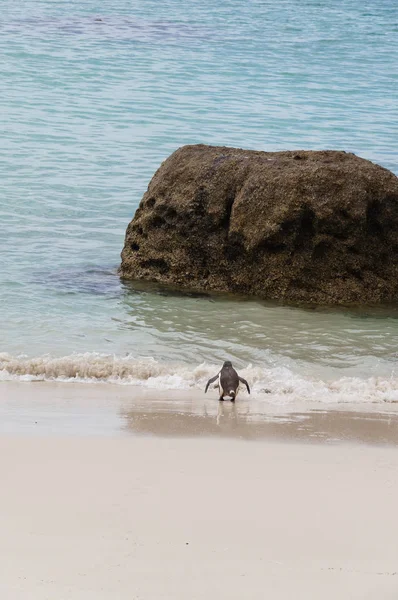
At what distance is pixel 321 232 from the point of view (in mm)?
9250

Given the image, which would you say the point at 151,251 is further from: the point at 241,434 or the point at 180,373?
the point at 241,434

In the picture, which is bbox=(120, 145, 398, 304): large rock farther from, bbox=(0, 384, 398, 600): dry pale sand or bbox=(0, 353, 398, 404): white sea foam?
bbox=(0, 384, 398, 600): dry pale sand

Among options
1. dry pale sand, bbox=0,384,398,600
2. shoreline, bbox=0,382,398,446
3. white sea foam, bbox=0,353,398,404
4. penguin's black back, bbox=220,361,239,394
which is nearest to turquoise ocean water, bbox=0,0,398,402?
white sea foam, bbox=0,353,398,404

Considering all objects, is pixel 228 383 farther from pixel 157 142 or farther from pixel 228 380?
pixel 157 142

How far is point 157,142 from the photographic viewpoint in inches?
666

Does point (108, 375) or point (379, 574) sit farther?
point (108, 375)

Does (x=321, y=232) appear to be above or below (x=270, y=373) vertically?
above

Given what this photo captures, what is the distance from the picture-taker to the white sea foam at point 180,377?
7.09 m

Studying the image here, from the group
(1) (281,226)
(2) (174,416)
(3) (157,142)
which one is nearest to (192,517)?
(2) (174,416)

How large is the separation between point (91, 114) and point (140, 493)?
592 inches

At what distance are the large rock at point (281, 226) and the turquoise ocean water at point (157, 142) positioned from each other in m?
0.35

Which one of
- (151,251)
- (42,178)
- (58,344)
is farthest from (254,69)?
(58,344)

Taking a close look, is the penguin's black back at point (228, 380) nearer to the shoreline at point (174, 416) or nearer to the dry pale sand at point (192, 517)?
the shoreline at point (174, 416)

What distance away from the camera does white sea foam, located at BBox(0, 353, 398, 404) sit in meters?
7.09
